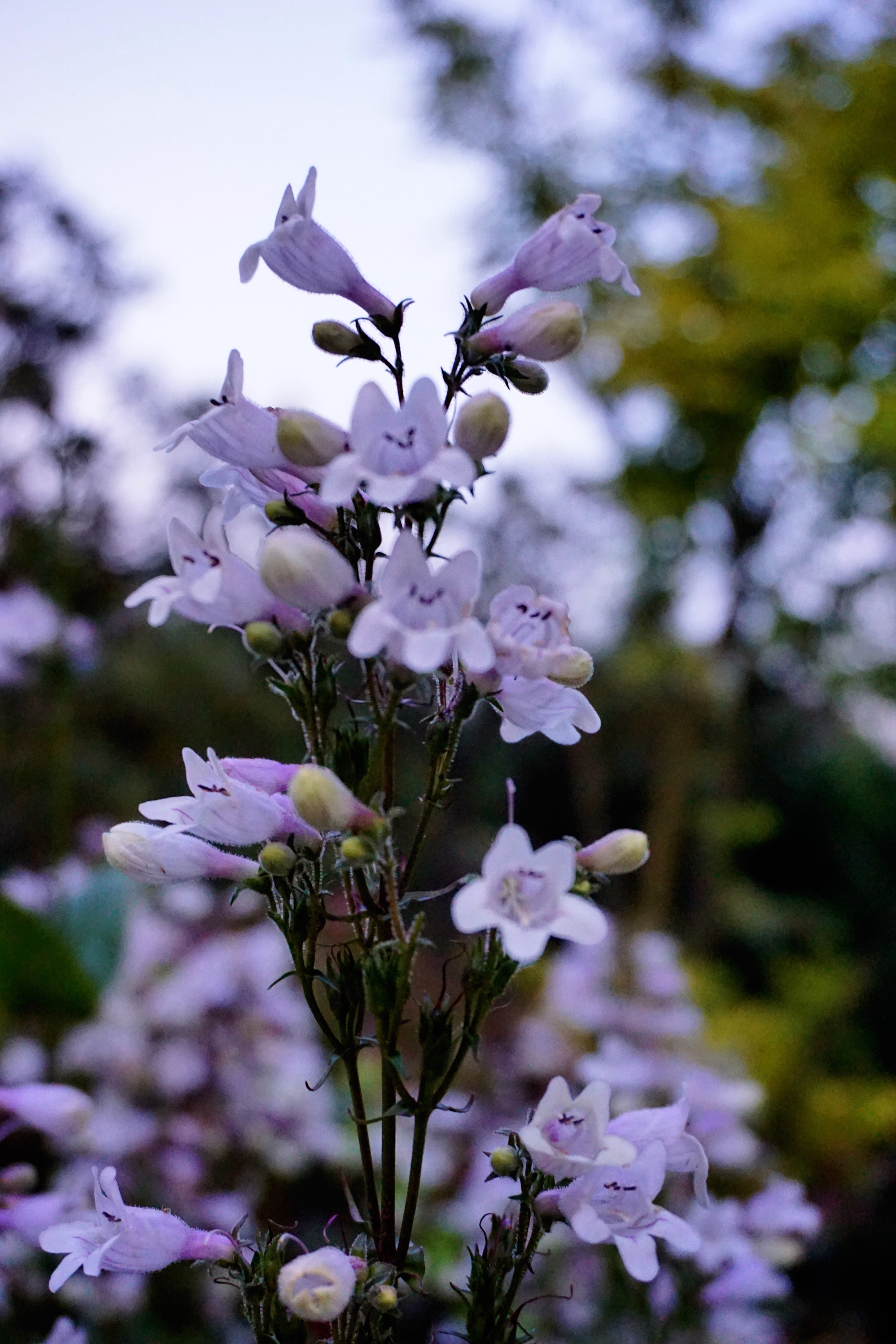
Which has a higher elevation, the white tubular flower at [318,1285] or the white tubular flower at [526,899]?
the white tubular flower at [526,899]

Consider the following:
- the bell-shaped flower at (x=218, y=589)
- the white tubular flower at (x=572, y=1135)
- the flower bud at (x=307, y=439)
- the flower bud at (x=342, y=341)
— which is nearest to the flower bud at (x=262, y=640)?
the bell-shaped flower at (x=218, y=589)

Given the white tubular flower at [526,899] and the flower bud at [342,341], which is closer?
the white tubular flower at [526,899]

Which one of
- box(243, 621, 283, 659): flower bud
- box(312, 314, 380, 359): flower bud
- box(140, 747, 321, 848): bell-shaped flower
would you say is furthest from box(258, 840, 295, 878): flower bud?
box(312, 314, 380, 359): flower bud

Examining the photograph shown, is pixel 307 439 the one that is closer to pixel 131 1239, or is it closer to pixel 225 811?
pixel 225 811

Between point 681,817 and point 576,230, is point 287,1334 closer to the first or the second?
point 576,230

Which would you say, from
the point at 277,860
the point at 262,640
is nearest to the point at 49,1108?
the point at 277,860

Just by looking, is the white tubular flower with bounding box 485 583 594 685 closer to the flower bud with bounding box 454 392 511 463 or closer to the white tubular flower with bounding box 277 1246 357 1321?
the flower bud with bounding box 454 392 511 463

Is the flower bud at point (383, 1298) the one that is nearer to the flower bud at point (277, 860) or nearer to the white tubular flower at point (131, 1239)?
the white tubular flower at point (131, 1239)
